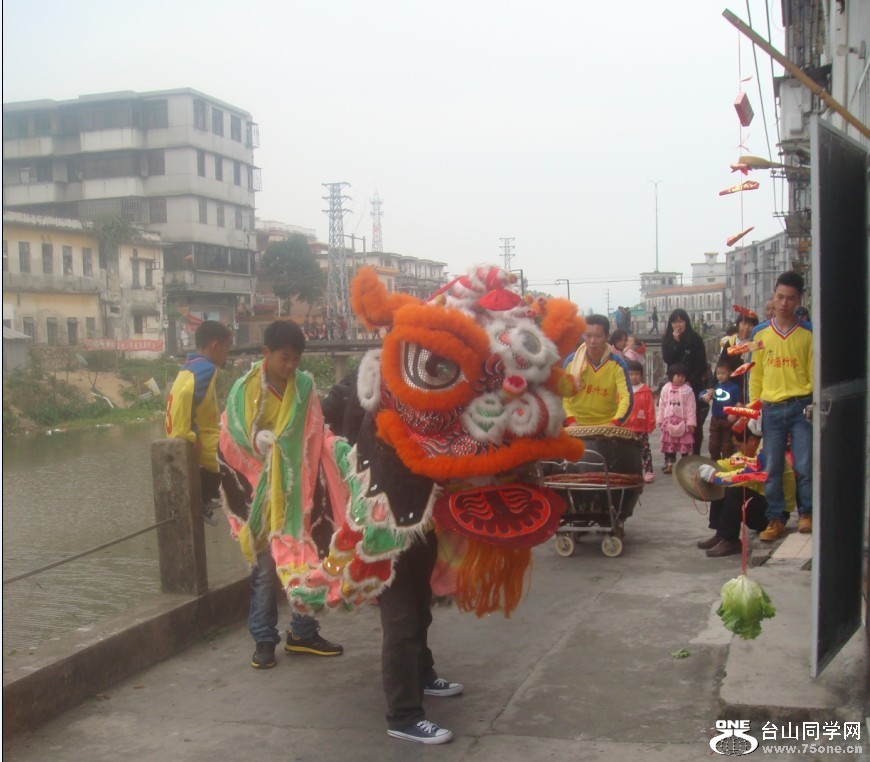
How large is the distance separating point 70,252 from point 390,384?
29.4 m

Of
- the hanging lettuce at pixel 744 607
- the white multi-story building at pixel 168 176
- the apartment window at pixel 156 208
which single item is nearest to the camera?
the hanging lettuce at pixel 744 607

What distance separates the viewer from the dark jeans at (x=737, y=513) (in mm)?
6446

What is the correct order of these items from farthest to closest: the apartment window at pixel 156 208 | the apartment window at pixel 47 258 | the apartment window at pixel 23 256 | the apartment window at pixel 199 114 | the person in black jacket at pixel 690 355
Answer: the apartment window at pixel 156 208 < the apartment window at pixel 199 114 < the apartment window at pixel 47 258 < the apartment window at pixel 23 256 < the person in black jacket at pixel 690 355

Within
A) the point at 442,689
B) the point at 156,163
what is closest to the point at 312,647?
the point at 442,689

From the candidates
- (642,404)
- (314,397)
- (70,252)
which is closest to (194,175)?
(70,252)

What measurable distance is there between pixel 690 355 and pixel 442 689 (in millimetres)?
6847

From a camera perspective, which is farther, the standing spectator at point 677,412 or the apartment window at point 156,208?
the apartment window at point 156,208

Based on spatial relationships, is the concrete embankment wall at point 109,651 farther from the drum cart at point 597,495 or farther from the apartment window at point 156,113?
the apartment window at point 156,113

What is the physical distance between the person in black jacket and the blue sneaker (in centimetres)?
713

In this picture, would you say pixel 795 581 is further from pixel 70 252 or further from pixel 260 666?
pixel 70 252

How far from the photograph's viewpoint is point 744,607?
3736 mm

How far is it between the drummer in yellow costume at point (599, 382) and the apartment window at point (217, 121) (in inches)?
1778

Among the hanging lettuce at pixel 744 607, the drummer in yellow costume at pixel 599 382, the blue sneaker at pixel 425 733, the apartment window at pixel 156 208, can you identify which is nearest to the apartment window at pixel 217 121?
the apartment window at pixel 156 208

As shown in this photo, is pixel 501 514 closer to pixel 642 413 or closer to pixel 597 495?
pixel 597 495
